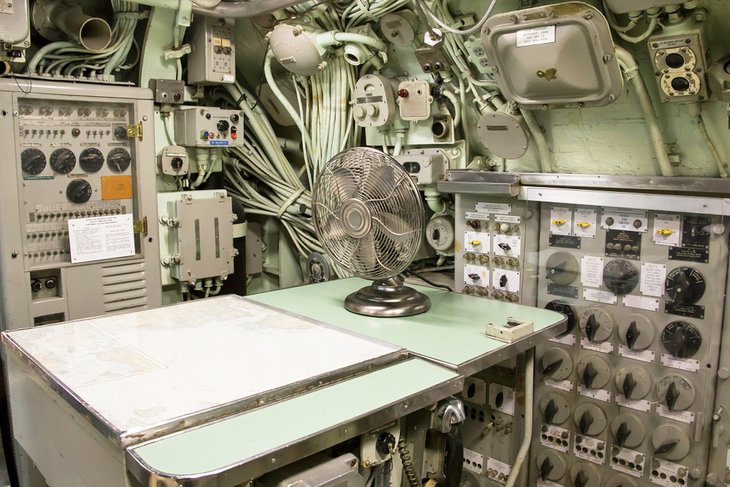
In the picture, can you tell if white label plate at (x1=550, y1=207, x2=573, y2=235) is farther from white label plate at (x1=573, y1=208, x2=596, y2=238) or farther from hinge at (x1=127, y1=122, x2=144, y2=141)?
hinge at (x1=127, y1=122, x2=144, y2=141)

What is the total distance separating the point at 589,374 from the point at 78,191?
2.63 meters

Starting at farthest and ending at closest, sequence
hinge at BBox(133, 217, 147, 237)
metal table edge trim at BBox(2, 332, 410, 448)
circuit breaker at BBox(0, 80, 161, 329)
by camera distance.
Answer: hinge at BBox(133, 217, 147, 237), circuit breaker at BBox(0, 80, 161, 329), metal table edge trim at BBox(2, 332, 410, 448)

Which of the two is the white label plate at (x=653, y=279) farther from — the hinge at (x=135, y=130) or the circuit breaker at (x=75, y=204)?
the hinge at (x=135, y=130)

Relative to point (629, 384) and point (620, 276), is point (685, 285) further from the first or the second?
point (629, 384)

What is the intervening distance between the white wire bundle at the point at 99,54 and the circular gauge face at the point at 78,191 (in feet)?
1.81

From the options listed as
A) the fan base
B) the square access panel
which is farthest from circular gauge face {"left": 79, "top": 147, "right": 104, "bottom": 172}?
the square access panel

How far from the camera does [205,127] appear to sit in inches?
137

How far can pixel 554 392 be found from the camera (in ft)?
8.73

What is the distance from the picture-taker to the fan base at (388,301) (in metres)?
2.31

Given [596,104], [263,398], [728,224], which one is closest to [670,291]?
[728,224]

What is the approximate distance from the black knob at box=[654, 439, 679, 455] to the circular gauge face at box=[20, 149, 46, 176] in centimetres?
306

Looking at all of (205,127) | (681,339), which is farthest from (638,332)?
(205,127)

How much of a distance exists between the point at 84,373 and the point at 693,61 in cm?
218

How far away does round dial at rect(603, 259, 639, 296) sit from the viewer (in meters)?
2.40
